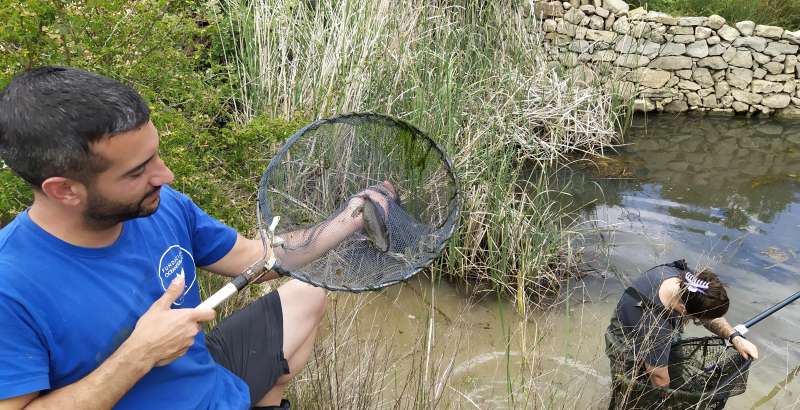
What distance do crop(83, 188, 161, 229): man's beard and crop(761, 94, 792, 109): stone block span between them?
9.28 metres

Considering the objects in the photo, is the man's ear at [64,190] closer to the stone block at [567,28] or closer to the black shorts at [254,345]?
the black shorts at [254,345]

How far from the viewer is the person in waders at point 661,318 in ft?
9.02

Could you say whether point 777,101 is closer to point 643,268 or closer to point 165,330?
point 643,268

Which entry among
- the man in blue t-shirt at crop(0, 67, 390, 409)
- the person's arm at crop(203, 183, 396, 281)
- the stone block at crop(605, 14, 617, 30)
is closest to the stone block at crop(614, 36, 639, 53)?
the stone block at crop(605, 14, 617, 30)

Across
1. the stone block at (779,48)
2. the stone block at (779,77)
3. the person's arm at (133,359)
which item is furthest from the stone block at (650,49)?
the person's arm at (133,359)

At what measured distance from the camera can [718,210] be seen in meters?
5.92

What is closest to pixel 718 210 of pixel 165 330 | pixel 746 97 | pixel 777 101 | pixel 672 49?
pixel 672 49

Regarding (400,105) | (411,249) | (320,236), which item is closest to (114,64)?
(320,236)

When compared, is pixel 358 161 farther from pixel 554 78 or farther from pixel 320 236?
pixel 554 78

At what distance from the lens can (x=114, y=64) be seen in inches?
107

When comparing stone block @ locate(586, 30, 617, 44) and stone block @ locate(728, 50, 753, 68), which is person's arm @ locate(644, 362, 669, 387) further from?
stone block @ locate(728, 50, 753, 68)

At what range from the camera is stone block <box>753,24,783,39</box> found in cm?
849

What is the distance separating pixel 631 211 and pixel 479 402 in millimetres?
3270

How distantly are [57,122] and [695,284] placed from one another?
2.56 meters
